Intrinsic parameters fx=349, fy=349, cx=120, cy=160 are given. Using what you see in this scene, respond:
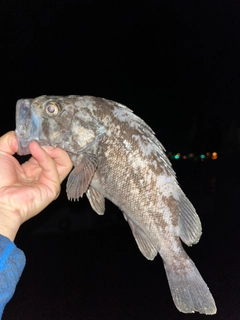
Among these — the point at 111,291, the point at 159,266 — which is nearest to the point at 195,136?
the point at 159,266

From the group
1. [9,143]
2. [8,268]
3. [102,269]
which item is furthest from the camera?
[102,269]

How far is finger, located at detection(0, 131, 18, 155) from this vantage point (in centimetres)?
215

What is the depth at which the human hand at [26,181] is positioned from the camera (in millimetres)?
1898

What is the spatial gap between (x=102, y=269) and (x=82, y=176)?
5483mm

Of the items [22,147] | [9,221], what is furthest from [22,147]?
[9,221]

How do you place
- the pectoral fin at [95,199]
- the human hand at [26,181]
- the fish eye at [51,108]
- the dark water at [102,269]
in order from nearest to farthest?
the human hand at [26,181] → the fish eye at [51,108] → the pectoral fin at [95,199] → the dark water at [102,269]

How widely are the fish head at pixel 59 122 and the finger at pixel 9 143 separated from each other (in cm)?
11

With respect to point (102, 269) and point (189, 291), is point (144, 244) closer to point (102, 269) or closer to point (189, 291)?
point (189, 291)

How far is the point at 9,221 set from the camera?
1.84 metres

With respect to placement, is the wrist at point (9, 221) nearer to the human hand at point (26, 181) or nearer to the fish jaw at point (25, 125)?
the human hand at point (26, 181)

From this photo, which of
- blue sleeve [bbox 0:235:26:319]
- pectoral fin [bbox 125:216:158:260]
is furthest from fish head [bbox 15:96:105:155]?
blue sleeve [bbox 0:235:26:319]

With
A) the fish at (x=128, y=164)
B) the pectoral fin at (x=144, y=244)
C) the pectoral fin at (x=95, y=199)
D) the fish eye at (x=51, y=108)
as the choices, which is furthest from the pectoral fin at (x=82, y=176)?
the pectoral fin at (x=144, y=244)

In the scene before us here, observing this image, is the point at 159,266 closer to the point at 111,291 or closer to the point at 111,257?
the point at 111,257

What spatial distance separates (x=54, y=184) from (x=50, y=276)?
211 inches
